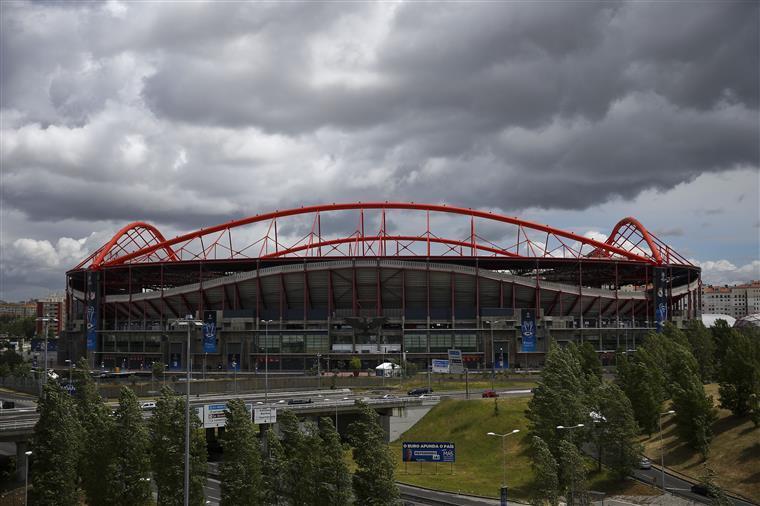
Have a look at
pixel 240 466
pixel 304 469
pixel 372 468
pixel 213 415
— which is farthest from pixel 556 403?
pixel 213 415

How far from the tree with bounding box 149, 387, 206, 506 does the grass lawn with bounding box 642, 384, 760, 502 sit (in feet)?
140

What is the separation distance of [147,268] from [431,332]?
203 feet

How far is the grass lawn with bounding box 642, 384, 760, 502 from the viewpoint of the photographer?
63.8 meters

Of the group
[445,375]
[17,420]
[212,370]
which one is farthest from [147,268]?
[17,420]

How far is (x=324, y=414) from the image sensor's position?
83.1 meters

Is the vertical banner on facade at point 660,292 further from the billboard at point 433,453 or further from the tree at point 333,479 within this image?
the tree at point 333,479

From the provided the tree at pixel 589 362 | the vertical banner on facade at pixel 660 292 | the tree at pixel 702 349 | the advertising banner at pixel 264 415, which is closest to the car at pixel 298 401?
the advertising banner at pixel 264 415

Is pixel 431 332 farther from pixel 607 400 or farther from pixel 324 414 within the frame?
pixel 607 400

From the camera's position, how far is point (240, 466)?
172ft

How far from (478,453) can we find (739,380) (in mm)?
26773

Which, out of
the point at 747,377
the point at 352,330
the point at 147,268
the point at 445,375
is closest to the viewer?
the point at 747,377

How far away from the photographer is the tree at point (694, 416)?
70250mm

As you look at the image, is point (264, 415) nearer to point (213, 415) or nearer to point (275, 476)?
point (213, 415)

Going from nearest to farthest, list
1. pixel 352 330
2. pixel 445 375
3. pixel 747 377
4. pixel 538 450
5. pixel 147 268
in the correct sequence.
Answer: pixel 538 450, pixel 747 377, pixel 445 375, pixel 352 330, pixel 147 268
